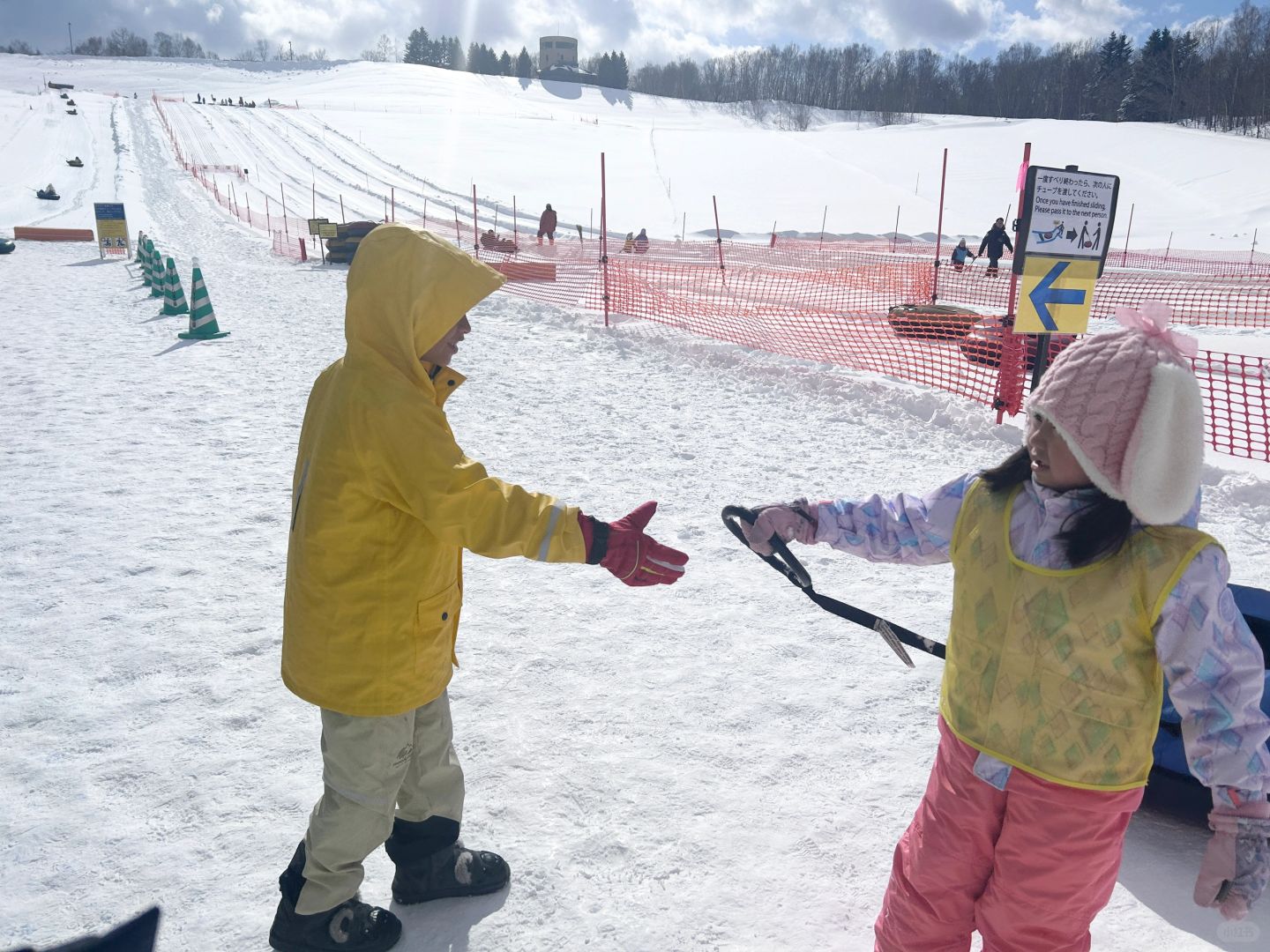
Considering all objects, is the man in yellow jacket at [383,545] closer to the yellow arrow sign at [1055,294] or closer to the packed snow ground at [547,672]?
the packed snow ground at [547,672]

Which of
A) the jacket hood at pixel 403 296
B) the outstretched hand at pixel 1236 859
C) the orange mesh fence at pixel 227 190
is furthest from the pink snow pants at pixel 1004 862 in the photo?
the orange mesh fence at pixel 227 190

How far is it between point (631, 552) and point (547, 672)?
171cm

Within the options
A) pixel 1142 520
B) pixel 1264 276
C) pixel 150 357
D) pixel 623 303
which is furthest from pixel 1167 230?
pixel 1142 520

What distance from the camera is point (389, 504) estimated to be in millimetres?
2041

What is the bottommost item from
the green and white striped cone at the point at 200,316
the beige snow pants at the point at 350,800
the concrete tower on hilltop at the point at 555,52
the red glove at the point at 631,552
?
the beige snow pants at the point at 350,800

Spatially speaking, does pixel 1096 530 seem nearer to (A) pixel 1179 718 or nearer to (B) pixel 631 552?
(B) pixel 631 552

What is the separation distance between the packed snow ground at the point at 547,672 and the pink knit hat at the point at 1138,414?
155 cm

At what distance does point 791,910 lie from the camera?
7.87ft

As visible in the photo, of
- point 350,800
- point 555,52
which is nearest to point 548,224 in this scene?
point 350,800

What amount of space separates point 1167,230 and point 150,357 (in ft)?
115

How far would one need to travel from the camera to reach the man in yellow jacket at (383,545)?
192 cm

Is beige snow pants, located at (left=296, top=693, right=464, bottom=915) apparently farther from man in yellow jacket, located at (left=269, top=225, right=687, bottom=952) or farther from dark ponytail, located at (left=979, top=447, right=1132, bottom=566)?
dark ponytail, located at (left=979, top=447, right=1132, bottom=566)

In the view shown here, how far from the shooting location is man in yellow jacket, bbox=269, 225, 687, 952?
1919mm

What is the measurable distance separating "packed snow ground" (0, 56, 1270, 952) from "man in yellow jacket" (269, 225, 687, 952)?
0.35 metres
